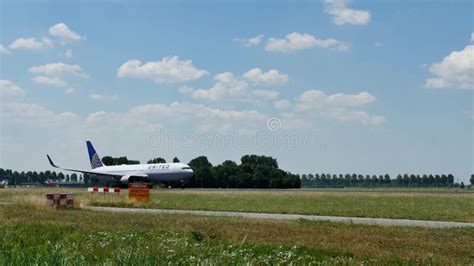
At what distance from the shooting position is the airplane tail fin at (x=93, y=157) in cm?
9538

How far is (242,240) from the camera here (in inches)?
418

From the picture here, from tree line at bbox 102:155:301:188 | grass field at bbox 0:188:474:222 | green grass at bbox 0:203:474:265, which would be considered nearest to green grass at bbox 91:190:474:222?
grass field at bbox 0:188:474:222

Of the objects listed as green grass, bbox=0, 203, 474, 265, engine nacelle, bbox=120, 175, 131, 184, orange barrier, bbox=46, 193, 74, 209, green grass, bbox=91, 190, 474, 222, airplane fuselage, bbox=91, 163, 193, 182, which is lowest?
green grass, bbox=0, 203, 474, 265

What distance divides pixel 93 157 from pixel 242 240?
8860 centimetres

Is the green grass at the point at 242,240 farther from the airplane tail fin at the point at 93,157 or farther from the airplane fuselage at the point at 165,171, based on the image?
the airplane tail fin at the point at 93,157

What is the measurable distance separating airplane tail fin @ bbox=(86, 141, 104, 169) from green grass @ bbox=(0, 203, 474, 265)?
7579cm

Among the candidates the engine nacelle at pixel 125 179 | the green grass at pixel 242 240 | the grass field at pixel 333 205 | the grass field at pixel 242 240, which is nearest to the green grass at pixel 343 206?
the grass field at pixel 333 205

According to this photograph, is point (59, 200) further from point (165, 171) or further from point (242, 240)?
point (165, 171)

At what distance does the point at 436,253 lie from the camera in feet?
41.3

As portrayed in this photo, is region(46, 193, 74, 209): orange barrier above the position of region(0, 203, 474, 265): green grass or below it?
above

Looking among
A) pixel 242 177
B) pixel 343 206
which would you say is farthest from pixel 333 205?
pixel 242 177

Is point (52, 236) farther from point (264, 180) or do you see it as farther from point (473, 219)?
point (264, 180)

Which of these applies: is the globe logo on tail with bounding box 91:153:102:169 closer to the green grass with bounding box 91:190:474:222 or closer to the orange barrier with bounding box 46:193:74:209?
the green grass with bounding box 91:190:474:222

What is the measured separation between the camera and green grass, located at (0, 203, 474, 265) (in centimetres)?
1031
